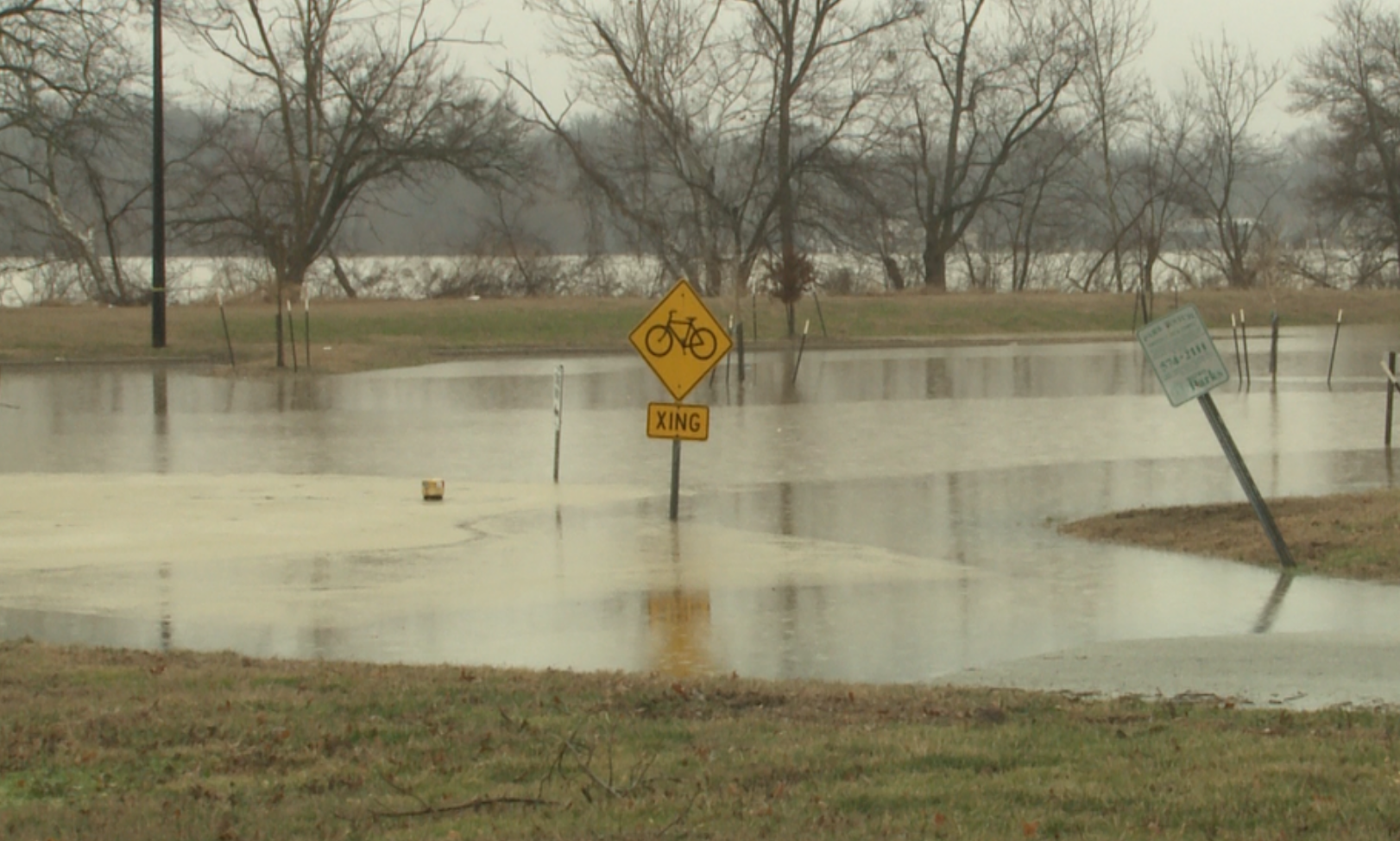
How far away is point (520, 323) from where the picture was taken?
161 feet

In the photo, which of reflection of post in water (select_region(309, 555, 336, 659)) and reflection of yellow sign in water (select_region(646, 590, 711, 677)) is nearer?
reflection of yellow sign in water (select_region(646, 590, 711, 677))

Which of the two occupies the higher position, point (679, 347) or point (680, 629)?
point (679, 347)

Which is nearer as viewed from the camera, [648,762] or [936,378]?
[648,762]

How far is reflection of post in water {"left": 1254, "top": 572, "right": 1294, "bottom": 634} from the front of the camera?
32.8 feet

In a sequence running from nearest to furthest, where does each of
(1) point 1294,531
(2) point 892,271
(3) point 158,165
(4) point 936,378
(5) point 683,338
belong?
(1) point 1294,531
(5) point 683,338
(4) point 936,378
(3) point 158,165
(2) point 892,271

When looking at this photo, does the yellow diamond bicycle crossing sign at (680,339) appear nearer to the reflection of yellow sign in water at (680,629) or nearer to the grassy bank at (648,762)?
the reflection of yellow sign in water at (680,629)

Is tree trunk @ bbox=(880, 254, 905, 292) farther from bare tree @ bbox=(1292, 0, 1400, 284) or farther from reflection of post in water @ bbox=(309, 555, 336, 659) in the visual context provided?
reflection of post in water @ bbox=(309, 555, 336, 659)

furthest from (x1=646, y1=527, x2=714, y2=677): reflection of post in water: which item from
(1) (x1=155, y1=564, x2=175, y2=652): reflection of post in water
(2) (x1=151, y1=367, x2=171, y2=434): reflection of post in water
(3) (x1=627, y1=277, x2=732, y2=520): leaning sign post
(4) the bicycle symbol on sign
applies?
(2) (x1=151, y1=367, x2=171, y2=434): reflection of post in water

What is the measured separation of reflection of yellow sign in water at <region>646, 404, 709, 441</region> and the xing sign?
3880 millimetres

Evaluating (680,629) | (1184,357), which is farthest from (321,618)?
(1184,357)

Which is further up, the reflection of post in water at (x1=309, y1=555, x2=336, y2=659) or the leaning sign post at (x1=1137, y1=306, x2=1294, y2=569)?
the leaning sign post at (x1=1137, y1=306, x2=1294, y2=569)

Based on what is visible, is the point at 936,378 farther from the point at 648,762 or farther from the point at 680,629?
the point at 648,762

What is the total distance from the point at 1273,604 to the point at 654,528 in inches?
201

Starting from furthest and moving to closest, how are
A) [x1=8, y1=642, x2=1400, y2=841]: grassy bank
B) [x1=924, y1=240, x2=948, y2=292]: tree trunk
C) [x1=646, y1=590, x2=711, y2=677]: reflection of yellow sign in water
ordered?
[x1=924, y1=240, x2=948, y2=292]: tree trunk
[x1=646, y1=590, x2=711, y2=677]: reflection of yellow sign in water
[x1=8, y1=642, x2=1400, y2=841]: grassy bank
